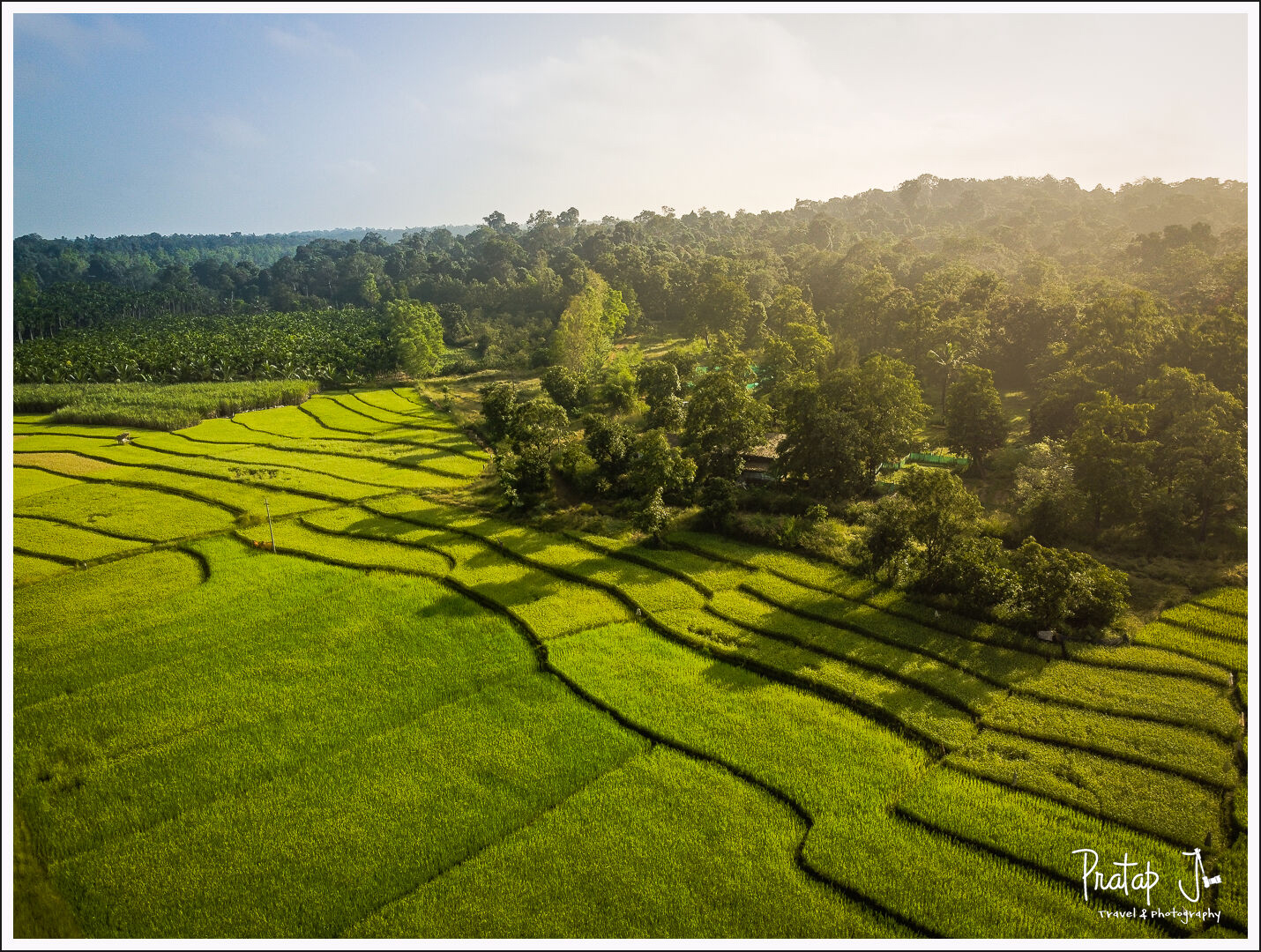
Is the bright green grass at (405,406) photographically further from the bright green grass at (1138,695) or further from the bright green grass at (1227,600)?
the bright green grass at (1227,600)

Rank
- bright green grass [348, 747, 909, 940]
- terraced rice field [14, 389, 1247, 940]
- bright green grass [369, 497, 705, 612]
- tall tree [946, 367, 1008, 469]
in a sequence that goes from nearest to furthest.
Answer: bright green grass [348, 747, 909, 940], terraced rice field [14, 389, 1247, 940], bright green grass [369, 497, 705, 612], tall tree [946, 367, 1008, 469]

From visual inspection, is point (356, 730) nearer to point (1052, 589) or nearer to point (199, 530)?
point (199, 530)

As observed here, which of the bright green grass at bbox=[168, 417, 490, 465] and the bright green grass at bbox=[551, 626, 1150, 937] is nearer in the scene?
the bright green grass at bbox=[551, 626, 1150, 937]

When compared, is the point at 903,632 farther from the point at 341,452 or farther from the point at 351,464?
the point at 341,452

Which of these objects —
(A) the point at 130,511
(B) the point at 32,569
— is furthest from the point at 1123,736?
(A) the point at 130,511

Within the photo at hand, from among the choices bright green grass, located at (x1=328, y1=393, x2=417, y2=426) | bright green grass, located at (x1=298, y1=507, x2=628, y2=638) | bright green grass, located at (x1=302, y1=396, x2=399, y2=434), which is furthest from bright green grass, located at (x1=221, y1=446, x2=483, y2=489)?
bright green grass, located at (x1=328, y1=393, x2=417, y2=426)

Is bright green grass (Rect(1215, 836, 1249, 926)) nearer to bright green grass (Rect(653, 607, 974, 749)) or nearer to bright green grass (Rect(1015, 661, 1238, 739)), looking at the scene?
bright green grass (Rect(1015, 661, 1238, 739))

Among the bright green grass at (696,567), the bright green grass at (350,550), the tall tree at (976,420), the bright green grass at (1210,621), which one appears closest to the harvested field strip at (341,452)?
the bright green grass at (350,550)
